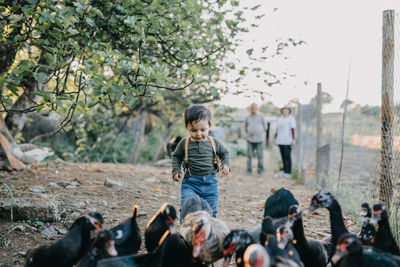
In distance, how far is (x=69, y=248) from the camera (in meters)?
2.12

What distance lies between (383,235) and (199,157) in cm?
193

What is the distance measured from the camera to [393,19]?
3508 mm

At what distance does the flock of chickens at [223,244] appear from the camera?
1.91 m

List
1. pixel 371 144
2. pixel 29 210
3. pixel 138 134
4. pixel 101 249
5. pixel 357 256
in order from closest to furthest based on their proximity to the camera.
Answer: pixel 357 256 → pixel 101 249 → pixel 29 210 → pixel 371 144 → pixel 138 134

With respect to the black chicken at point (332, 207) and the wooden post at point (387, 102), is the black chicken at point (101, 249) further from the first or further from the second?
the wooden post at point (387, 102)

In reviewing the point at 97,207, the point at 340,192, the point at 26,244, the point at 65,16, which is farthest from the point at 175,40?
the point at 340,192

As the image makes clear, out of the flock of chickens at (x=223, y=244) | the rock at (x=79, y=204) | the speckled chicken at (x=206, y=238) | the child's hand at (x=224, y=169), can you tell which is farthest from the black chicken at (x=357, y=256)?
the rock at (x=79, y=204)

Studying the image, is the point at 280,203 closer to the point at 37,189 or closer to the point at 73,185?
the point at 37,189

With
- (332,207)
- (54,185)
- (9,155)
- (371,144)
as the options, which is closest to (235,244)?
(332,207)

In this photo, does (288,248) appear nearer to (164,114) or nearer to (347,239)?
(347,239)

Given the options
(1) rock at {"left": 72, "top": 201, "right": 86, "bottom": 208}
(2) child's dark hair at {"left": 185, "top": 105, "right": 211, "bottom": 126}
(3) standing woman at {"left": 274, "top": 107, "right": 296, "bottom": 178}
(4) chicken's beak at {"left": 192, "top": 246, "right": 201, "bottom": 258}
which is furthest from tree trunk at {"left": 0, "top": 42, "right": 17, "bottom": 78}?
(3) standing woman at {"left": 274, "top": 107, "right": 296, "bottom": 178}

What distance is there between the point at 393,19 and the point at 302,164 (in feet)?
20.1

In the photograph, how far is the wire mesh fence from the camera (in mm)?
3424

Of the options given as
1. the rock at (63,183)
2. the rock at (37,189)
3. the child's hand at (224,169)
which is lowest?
the rock at (63,183)
